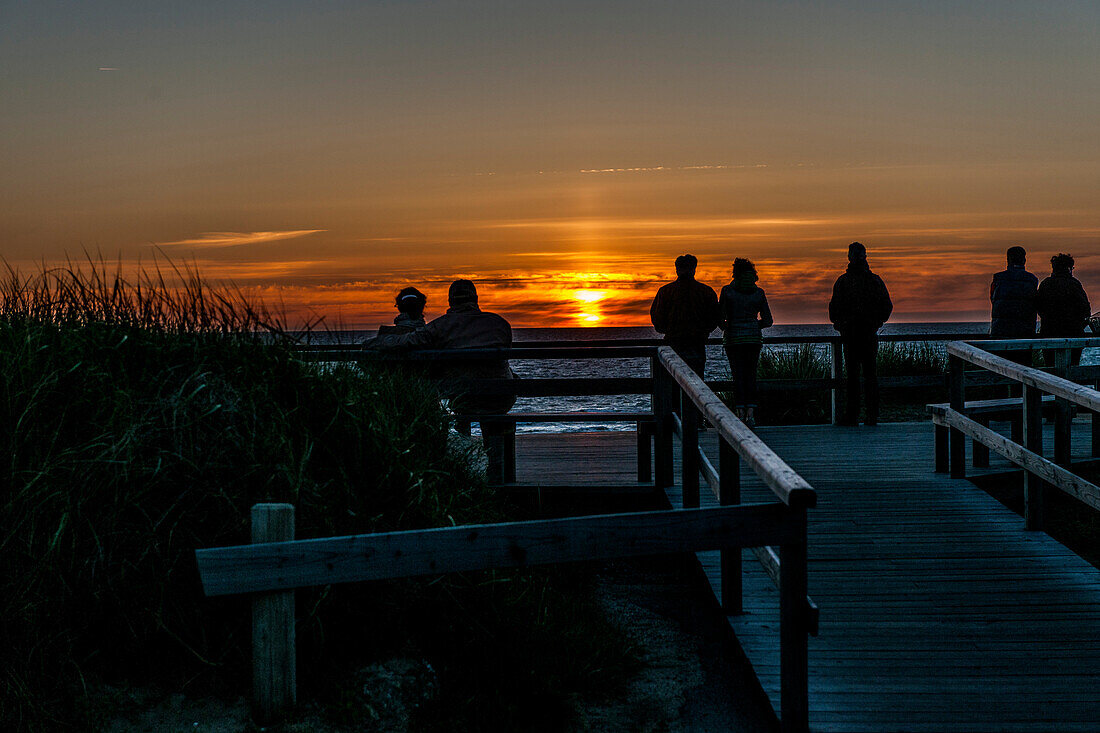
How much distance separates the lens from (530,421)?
→ 315 inches

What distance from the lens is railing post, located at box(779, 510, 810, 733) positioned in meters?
4.02

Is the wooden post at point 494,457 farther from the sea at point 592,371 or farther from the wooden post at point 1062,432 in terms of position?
the wooden post at point 1062,432

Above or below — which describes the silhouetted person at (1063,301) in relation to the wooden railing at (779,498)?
above

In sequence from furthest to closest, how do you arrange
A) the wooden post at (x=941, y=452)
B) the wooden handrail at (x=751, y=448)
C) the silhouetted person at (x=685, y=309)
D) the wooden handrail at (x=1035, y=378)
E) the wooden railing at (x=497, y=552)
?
the silhouetted person at (x=685, y=309) < the wooden post at (x=941, y=452) < the wooden handrail at (x=1035, y=378) < the wooden handrail at (x=751, y=448) < the wooden railing at (x=497, y=552)

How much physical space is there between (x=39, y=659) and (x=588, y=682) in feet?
7.89

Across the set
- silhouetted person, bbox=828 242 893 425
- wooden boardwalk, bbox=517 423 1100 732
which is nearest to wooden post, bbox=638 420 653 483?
wooden boardwalk, bbox=517 423 1100 732

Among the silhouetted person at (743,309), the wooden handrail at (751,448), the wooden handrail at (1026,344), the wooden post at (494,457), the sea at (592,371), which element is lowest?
the sea at (592,371)

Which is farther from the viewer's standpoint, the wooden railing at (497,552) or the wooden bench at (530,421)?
the wooden bench at (530,421)

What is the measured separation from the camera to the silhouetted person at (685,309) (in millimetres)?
10438

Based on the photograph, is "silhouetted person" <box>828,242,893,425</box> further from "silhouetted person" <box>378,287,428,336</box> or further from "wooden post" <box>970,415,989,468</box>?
"silhouetted person" <box>378,287,428,336</box>

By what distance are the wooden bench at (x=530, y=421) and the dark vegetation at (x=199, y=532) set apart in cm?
199

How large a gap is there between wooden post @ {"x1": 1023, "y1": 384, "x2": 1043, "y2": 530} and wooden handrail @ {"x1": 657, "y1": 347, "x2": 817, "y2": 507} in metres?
2.51

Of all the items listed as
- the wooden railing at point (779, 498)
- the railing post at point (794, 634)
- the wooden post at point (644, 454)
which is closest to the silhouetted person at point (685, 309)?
the wooden post at point (644, 454)

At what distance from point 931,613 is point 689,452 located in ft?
5.68
